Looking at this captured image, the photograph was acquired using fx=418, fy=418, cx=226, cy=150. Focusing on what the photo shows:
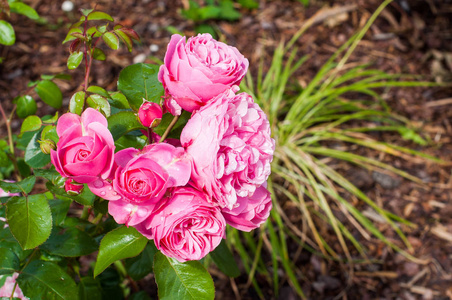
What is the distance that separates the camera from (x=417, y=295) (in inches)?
68.9

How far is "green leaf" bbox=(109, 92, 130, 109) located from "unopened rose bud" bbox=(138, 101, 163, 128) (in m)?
0.16

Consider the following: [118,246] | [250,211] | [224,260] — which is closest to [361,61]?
[224,260]

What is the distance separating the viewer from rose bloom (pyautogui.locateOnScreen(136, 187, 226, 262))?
0.64 m

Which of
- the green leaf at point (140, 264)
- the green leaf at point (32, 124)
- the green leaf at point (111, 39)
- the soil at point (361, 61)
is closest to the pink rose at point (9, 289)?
the green leaf at point (140, 264)

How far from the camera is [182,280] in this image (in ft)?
2.42

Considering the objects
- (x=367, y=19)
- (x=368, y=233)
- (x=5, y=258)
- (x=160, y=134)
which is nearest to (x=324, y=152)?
(x=368, y=233)

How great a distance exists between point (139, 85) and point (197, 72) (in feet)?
0.61

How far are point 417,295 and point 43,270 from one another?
5.06ft

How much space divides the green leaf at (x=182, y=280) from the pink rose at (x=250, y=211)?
4.5 inches

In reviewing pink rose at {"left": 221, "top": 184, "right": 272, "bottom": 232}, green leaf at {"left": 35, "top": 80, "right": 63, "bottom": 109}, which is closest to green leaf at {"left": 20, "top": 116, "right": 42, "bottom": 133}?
green leaf at {"left": 35, "top": 80, "right": 63, "bottom": 109}

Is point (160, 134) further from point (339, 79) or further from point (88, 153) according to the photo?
point (339, 79)

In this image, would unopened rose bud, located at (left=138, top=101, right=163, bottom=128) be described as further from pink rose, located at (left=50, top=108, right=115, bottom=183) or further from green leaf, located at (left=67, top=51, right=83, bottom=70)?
green leaf, located at (left=67, top=51, right=83, bottom=70)

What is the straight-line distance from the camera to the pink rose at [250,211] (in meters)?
0.69

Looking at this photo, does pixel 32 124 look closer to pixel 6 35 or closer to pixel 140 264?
pixel 6 35
